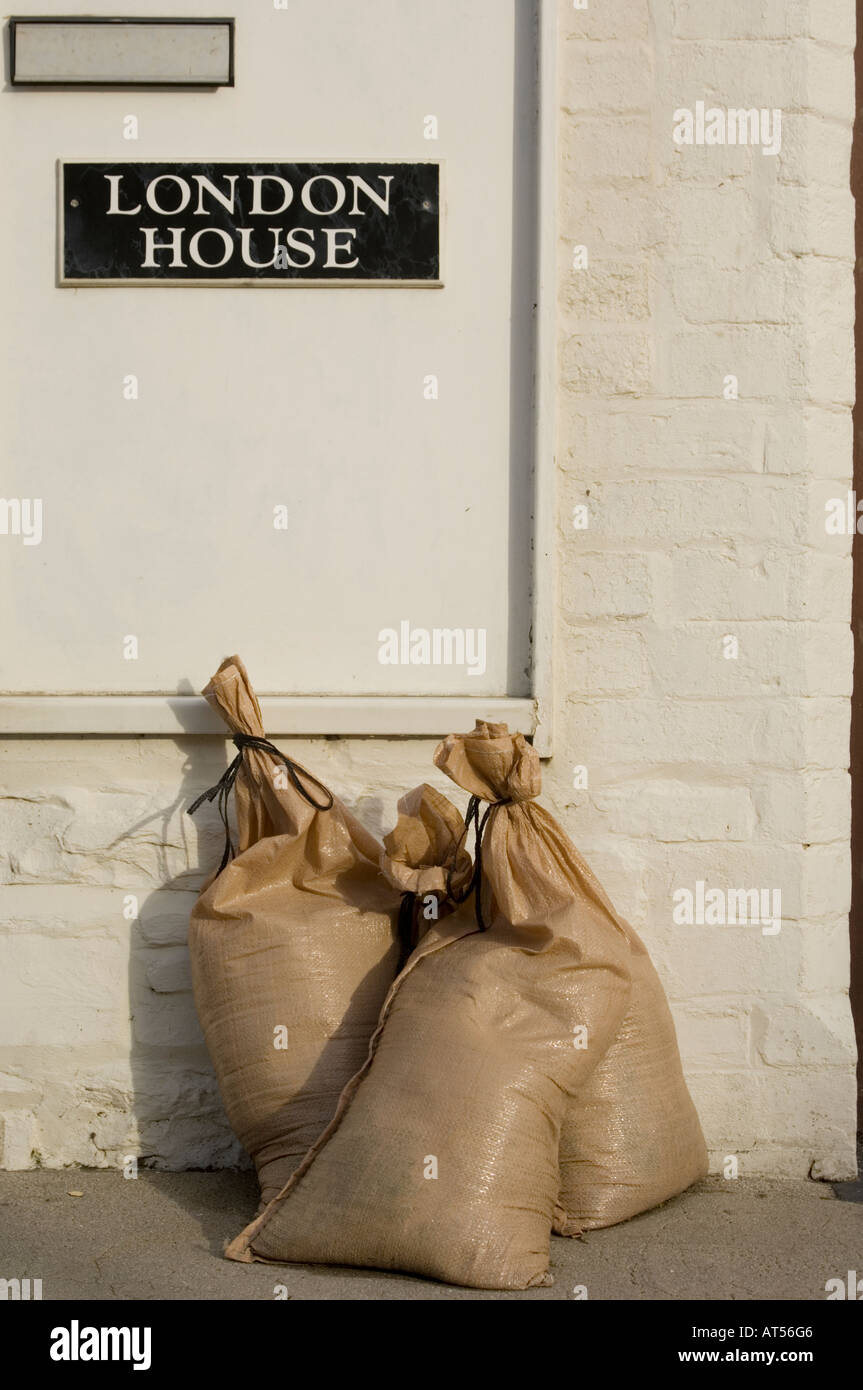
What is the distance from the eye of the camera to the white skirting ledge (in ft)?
9.66

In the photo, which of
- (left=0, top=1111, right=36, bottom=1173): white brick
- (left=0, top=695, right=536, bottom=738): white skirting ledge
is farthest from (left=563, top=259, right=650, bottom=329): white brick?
(left=0, top=1111, right=36, bottom=1173): white brick

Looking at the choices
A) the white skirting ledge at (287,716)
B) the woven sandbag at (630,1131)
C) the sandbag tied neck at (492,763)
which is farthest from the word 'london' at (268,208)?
the woven sandbag at (630,1131)

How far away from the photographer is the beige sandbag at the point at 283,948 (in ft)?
8.76

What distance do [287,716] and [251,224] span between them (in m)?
1.11

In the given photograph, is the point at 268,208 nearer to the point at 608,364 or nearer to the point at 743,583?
the point at 608,364

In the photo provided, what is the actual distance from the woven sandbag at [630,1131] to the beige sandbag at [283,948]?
18.4 inches

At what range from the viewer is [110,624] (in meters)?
3.01

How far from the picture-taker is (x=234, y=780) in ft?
9.53

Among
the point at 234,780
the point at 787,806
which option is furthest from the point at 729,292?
the point at 234,780

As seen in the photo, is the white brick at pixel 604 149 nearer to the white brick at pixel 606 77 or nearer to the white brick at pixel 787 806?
the white brick at pixel 606 77

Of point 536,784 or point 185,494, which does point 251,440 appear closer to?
point 185,494

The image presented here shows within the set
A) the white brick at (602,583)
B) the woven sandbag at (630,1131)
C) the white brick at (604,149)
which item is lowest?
the woven sandbag at (630,1131)

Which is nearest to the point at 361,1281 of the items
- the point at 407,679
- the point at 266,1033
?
the point at 266,1033

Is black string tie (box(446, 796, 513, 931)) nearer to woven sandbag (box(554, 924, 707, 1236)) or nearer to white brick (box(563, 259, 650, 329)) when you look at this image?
woven sandbag (box(554, 924, 707, 1236))
